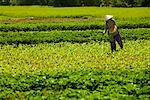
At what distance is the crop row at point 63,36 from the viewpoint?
934 inches

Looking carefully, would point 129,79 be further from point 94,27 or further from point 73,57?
point 94,27

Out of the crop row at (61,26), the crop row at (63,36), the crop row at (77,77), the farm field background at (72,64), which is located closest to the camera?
the crop row at (77,77)

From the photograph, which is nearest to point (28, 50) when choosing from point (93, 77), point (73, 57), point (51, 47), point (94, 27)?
point (51, 47)

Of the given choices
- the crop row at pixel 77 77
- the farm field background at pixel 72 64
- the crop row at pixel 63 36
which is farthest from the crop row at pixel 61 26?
the crop row at pixel 77 77

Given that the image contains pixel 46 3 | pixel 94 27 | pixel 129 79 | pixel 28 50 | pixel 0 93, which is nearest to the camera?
pixel 0 93

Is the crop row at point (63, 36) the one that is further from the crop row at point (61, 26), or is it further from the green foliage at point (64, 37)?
the crop row at point (61, 26)

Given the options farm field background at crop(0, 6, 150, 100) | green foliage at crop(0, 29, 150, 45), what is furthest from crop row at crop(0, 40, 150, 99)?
green foliage at crop(0, 29, 150, 45)

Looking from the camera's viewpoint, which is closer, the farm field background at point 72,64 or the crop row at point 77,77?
the crop row at point 77,77

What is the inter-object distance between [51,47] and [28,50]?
4.53 feet

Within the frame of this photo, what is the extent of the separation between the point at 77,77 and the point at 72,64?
4897 mm

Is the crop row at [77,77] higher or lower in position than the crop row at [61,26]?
higher

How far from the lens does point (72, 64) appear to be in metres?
16.3

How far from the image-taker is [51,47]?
22.0 m

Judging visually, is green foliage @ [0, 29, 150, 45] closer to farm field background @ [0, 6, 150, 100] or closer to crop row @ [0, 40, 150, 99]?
farm field background @ [0, 6, 150, 100]
